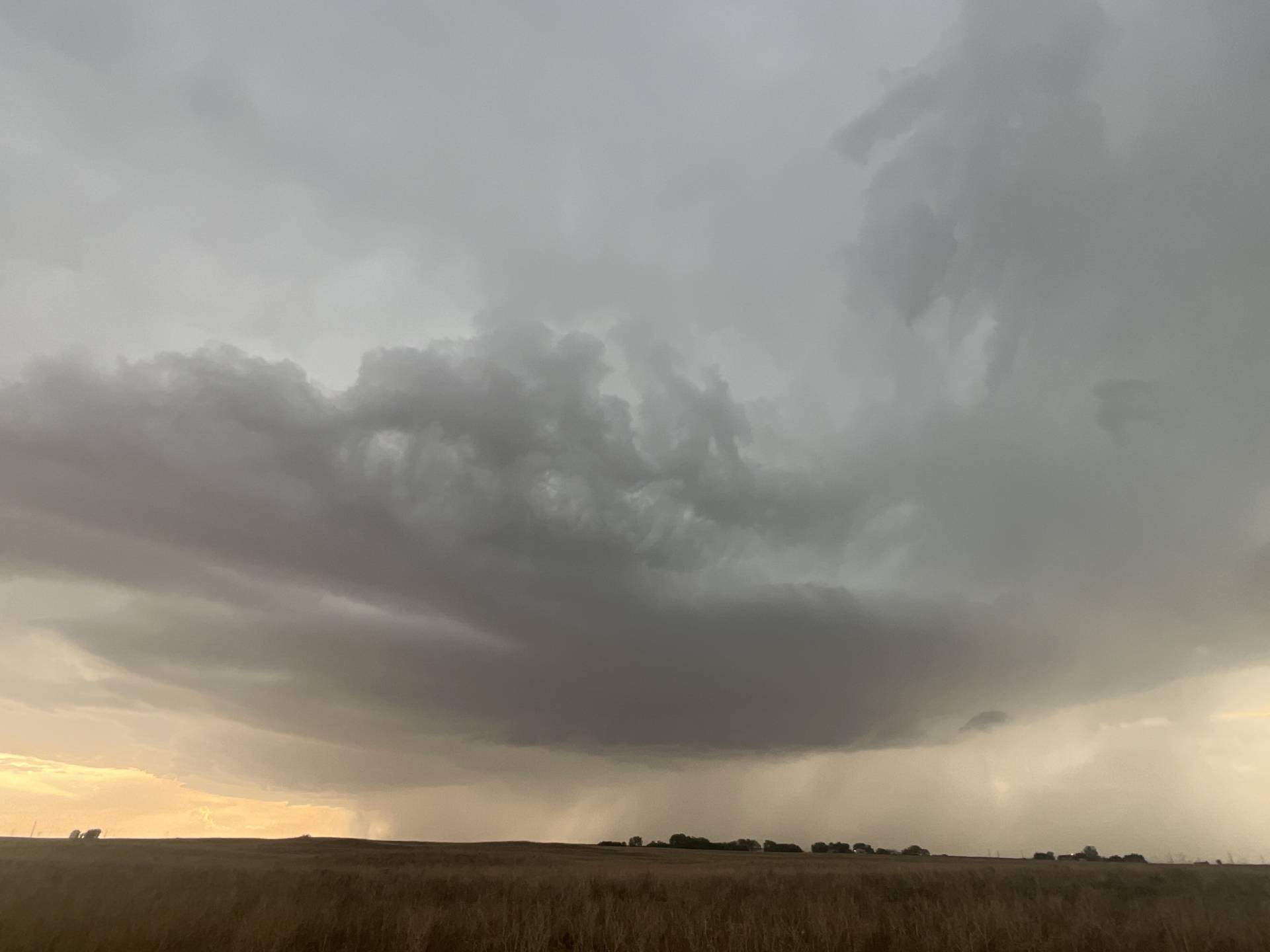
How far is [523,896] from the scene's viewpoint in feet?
84.5

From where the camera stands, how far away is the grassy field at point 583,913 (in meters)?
16.6

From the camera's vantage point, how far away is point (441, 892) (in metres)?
29.6

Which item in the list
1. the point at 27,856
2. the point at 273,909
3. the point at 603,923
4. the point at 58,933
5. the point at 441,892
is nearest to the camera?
the point at 58,933

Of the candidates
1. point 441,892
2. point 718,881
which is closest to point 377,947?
point 441,892

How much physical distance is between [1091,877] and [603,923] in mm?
34798

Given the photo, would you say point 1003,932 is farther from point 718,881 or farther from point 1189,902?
point 718,881

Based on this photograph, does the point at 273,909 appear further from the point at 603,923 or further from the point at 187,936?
the point at 603,923

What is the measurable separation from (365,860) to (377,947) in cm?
4587

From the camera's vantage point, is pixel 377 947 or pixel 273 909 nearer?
pixel 377 947

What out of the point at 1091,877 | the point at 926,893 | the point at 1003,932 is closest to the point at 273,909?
the point at 1003,932

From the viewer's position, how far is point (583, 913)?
21094 millimetres

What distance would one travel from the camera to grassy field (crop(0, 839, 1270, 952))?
54.6ft

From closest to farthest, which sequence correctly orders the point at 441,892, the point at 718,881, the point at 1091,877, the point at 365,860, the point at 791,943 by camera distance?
the point at 791,943, the point at 441,892, the point at 718,881, the point at 1091,877, the point at 365,860

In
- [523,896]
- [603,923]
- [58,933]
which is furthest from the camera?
[523,896]
